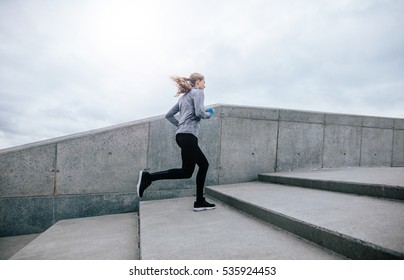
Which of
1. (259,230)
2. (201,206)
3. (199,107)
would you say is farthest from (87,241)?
(199,107)

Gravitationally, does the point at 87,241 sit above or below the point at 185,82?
below

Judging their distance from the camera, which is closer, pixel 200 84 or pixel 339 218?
pixel 339 218

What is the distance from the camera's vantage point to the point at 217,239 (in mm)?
2535

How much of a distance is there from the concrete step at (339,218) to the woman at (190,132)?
2.37ft

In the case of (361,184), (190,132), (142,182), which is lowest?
(142,182)

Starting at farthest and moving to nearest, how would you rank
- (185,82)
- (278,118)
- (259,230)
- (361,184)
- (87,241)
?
(278,118) < (185,82) < (361,184) < (87,241) < (259,230)

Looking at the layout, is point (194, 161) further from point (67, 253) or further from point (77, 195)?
point (77, 195)

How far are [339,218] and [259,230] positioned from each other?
83 centimetres

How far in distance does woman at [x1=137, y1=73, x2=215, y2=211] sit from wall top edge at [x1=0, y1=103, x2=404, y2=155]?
1494mm

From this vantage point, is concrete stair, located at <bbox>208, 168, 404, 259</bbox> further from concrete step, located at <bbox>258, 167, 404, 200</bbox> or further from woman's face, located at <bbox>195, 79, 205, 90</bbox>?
woman's face, located at <bbox>195, 79, 205, 90</bbox>

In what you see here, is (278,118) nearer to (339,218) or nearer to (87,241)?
(339,218)

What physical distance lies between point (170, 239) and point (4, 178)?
3.60 meters

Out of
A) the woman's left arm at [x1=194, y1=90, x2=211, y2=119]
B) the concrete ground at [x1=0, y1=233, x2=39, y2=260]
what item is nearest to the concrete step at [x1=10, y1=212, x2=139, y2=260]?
the concrete ground at [x1=0, y1=233, x2=39, y2=260]
